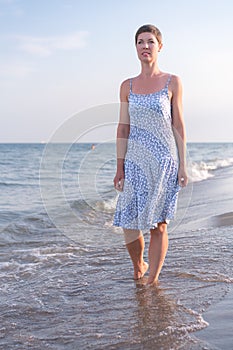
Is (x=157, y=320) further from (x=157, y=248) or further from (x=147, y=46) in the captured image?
(x=147, y=46)

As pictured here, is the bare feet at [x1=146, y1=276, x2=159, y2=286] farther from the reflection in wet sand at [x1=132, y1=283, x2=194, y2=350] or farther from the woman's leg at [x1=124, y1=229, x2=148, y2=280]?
the woman's leg at [x1=124, y1=229, x2=148, y2=280]

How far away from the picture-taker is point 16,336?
9.90 ft

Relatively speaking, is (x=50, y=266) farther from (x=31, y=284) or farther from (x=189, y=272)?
(x=189, y=272)

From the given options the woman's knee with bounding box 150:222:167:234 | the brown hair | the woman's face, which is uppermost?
the brown hair

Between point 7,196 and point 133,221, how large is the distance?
974 centimetres

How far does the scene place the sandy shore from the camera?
8.93 feet

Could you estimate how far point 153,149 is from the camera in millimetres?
3822

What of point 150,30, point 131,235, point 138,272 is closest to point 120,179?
point 131,235

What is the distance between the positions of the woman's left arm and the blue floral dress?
38 millimetres

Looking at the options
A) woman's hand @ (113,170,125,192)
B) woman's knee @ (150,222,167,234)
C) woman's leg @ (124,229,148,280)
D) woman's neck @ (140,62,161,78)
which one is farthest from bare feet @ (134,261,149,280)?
woman's neck @ (140,62,161,78)

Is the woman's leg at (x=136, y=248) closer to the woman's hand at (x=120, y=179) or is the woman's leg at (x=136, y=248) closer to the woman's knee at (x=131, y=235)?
the woman's knee at (x=131, y=235)

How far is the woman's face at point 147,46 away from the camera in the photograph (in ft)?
12.4

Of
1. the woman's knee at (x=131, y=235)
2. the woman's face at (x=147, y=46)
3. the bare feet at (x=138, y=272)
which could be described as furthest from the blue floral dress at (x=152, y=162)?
the bare feet at (x=138, y=272)

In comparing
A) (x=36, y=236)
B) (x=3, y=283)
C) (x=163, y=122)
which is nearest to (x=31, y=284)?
(x=3, y=283)
